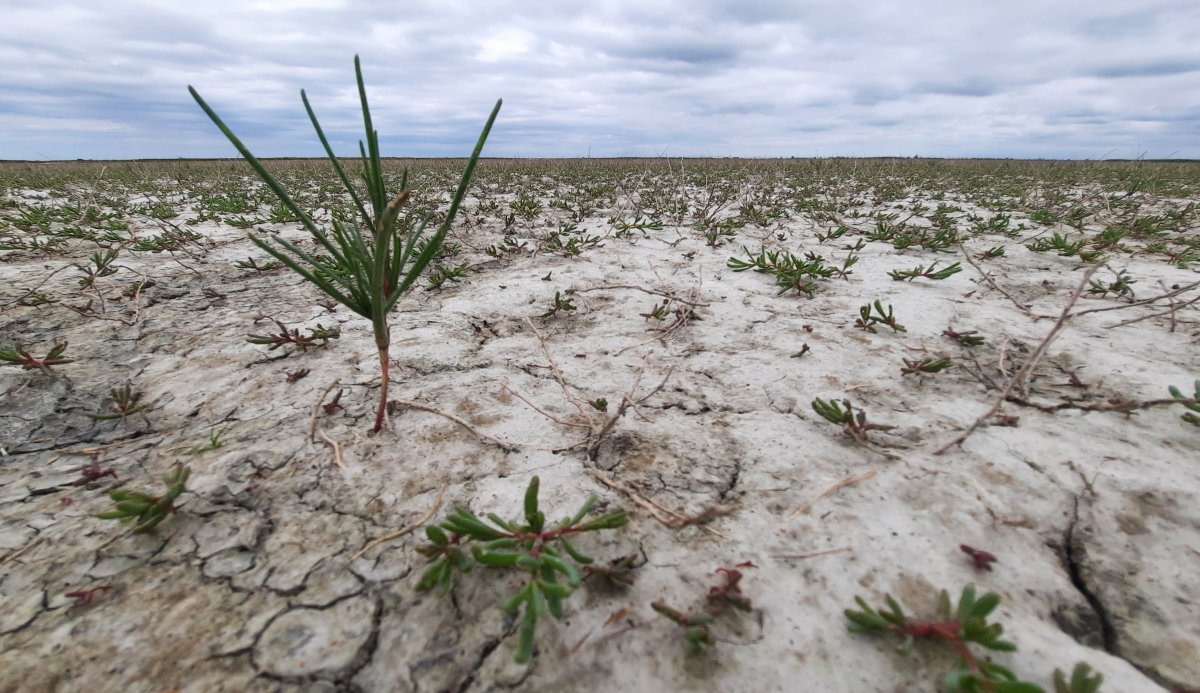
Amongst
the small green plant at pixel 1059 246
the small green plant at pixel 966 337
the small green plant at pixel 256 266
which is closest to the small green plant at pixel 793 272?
the small green plant at pixel 966 337

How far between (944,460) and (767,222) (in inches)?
203

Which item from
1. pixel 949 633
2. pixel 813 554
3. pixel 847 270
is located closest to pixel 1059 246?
pixel 847 270

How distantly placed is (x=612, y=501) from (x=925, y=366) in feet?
5.35

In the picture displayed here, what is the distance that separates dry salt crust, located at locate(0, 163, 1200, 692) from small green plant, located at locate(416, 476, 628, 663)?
0.24 ft

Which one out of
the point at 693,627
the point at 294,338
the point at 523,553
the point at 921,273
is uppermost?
the point at 921,273

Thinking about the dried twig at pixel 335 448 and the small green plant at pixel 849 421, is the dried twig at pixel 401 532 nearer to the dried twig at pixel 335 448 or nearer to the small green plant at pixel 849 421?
the dried twig at pixel 335 448

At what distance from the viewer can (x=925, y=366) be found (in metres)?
2.23

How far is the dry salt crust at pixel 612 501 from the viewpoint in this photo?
3.62 feet

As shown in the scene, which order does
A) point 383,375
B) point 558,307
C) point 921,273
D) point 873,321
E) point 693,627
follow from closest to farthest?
point 693,627 < point 383,375 < point 873,321 < point 558,307 < point 921,273

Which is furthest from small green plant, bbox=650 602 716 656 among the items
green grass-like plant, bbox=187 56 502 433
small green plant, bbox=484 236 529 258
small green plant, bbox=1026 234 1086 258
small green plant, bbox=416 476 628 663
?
small green plant, bbox=1026 234 1086 258

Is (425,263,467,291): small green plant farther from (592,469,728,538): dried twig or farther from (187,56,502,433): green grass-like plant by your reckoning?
(592,469,728,538): dried twig

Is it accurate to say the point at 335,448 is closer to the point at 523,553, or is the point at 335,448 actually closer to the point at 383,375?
the point at 383,375

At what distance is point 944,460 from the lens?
1.71 meters

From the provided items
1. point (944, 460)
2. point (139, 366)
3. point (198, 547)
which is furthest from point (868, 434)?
point (139, 366)
